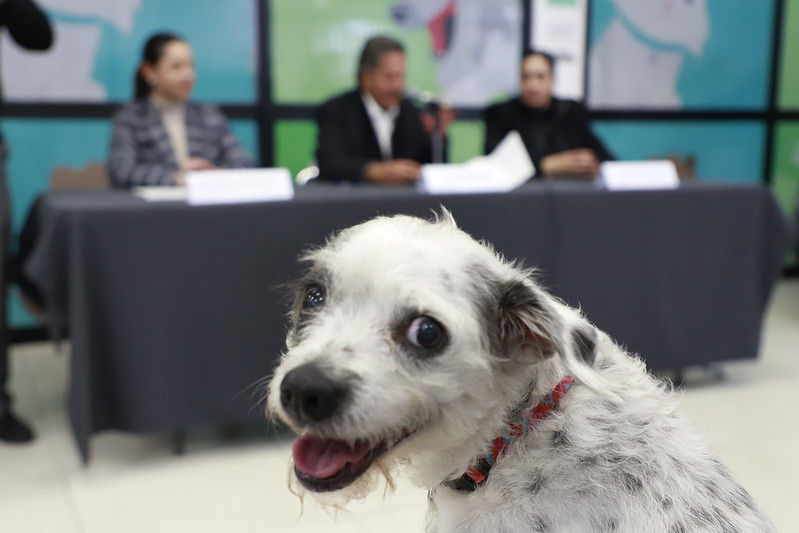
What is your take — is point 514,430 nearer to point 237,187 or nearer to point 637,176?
point 237,187

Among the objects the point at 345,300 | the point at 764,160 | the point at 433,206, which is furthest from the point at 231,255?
the point at 764,160

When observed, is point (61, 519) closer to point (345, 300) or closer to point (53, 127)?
point (345, 300)

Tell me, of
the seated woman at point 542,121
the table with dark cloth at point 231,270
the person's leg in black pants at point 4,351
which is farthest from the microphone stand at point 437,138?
the person's leg in black pants at point 4,351

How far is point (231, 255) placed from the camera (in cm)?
255

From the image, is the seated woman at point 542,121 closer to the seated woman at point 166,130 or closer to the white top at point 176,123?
the seated woman at point 166,130

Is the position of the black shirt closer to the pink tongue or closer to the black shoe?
the black shoe

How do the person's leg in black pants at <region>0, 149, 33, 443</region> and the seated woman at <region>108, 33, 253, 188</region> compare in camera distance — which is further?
the seated woman at <region>108, 33, 253, 188</region>

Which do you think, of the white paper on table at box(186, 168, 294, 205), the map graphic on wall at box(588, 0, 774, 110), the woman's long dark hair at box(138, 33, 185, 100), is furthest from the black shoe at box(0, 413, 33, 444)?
the map graphic on wall at box(588, 0, 774, 110)

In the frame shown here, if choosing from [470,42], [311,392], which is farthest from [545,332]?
[470,42]

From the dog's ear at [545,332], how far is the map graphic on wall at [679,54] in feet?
15.3

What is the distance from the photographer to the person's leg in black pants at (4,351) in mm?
2752

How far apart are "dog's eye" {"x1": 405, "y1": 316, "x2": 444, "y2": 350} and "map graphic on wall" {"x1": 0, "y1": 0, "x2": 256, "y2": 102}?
380cm

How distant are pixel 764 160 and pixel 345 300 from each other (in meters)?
5.83

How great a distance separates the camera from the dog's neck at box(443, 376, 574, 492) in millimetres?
1054
